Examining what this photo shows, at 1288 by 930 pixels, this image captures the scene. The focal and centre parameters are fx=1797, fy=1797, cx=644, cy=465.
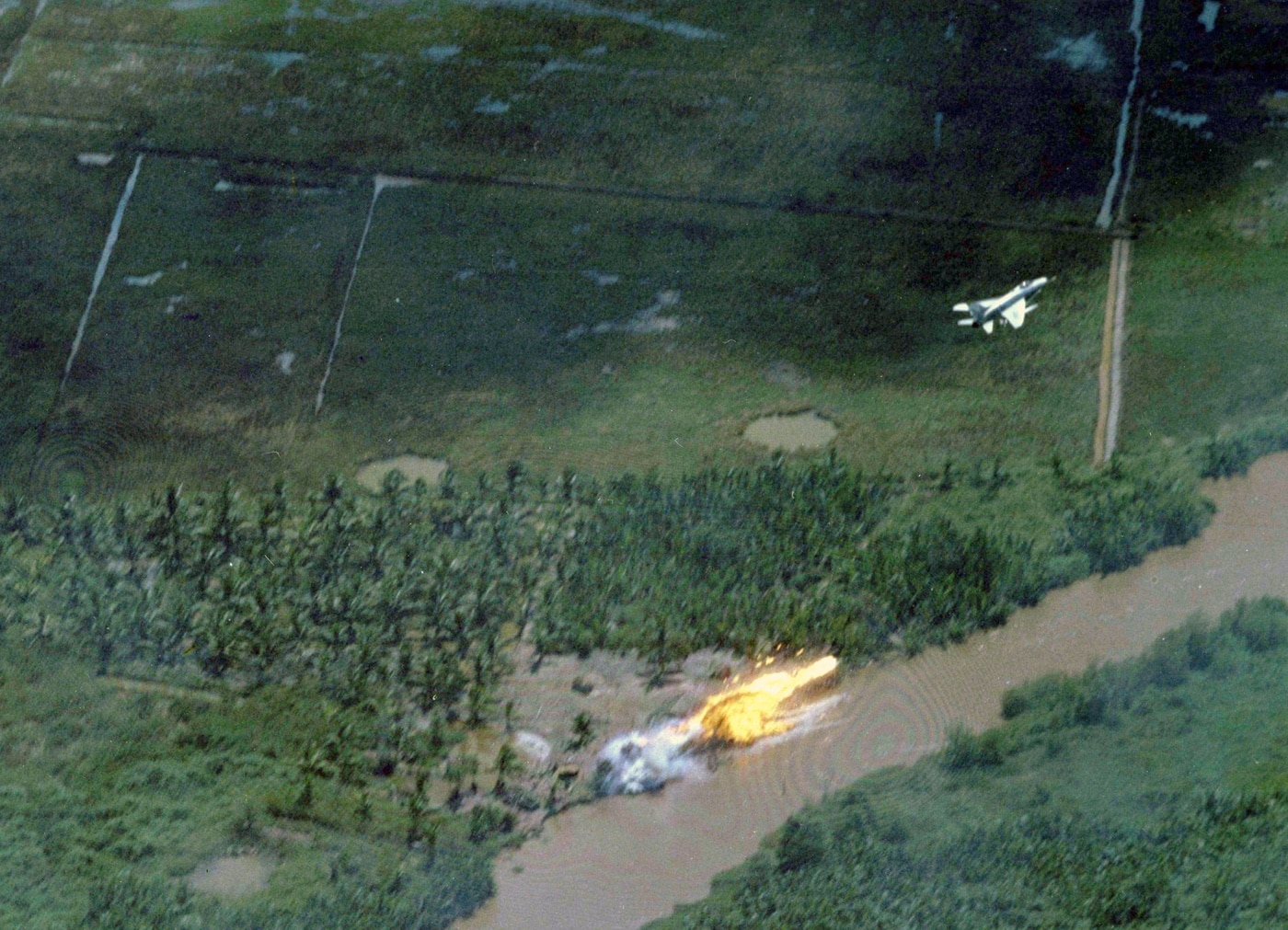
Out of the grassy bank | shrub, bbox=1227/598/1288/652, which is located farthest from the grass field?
the grassy bank

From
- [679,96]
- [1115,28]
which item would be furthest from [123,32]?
[1115,28]

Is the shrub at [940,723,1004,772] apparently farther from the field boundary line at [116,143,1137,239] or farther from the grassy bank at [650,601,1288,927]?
the field boundary line at [116,143,1137,239]

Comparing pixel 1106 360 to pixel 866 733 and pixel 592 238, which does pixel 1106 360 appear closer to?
pixel 866 733

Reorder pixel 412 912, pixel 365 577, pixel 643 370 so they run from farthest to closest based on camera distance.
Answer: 1. pixel 643 370
2. pixel 365 577
3. pixel 412 912

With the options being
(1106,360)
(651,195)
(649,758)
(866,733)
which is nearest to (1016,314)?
(1106,360)

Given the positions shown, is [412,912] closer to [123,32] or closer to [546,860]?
[546,860]

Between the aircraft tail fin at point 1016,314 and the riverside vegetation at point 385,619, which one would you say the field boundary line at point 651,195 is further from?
the riverside vegetation at point 385,619

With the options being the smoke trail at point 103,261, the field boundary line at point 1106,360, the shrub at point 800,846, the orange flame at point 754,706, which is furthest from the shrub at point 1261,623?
the smoke trail at point 103,261
